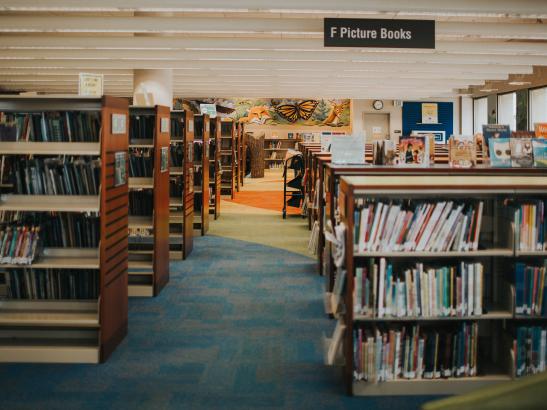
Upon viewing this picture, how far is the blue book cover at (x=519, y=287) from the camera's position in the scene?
3529 millimetres

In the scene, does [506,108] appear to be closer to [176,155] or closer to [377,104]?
[377,104]

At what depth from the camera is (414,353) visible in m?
3.59

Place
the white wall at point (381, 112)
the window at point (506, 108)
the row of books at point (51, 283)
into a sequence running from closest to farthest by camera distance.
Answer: the row of books at point (51, 283) → the window at point (506, 108) → the white wall at point (381, 112)

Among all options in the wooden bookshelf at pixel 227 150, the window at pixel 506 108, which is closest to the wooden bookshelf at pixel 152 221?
the wooden bookshelf at pixel 227 150

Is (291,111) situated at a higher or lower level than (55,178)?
higher

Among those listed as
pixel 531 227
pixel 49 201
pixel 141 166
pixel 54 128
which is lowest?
pixel 531 227

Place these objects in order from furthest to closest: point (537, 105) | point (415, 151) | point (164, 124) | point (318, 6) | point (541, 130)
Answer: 1. point (537, 105)
2. point (164, 124)
3. point (318, 6)
4. point (541, 130)
5. point (415, 151)

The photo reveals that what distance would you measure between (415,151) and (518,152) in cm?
85

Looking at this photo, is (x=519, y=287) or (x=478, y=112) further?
(x=478, y=112)

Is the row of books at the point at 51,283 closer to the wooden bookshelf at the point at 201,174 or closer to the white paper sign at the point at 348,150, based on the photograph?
the white paper sign at the point at 348,150

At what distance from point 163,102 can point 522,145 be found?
7.40 metres

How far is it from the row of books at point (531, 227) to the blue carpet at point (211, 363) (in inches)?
44.4

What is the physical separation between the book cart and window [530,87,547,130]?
1384 cm

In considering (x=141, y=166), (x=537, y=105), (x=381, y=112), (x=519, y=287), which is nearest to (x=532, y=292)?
(x=519, y=287)
